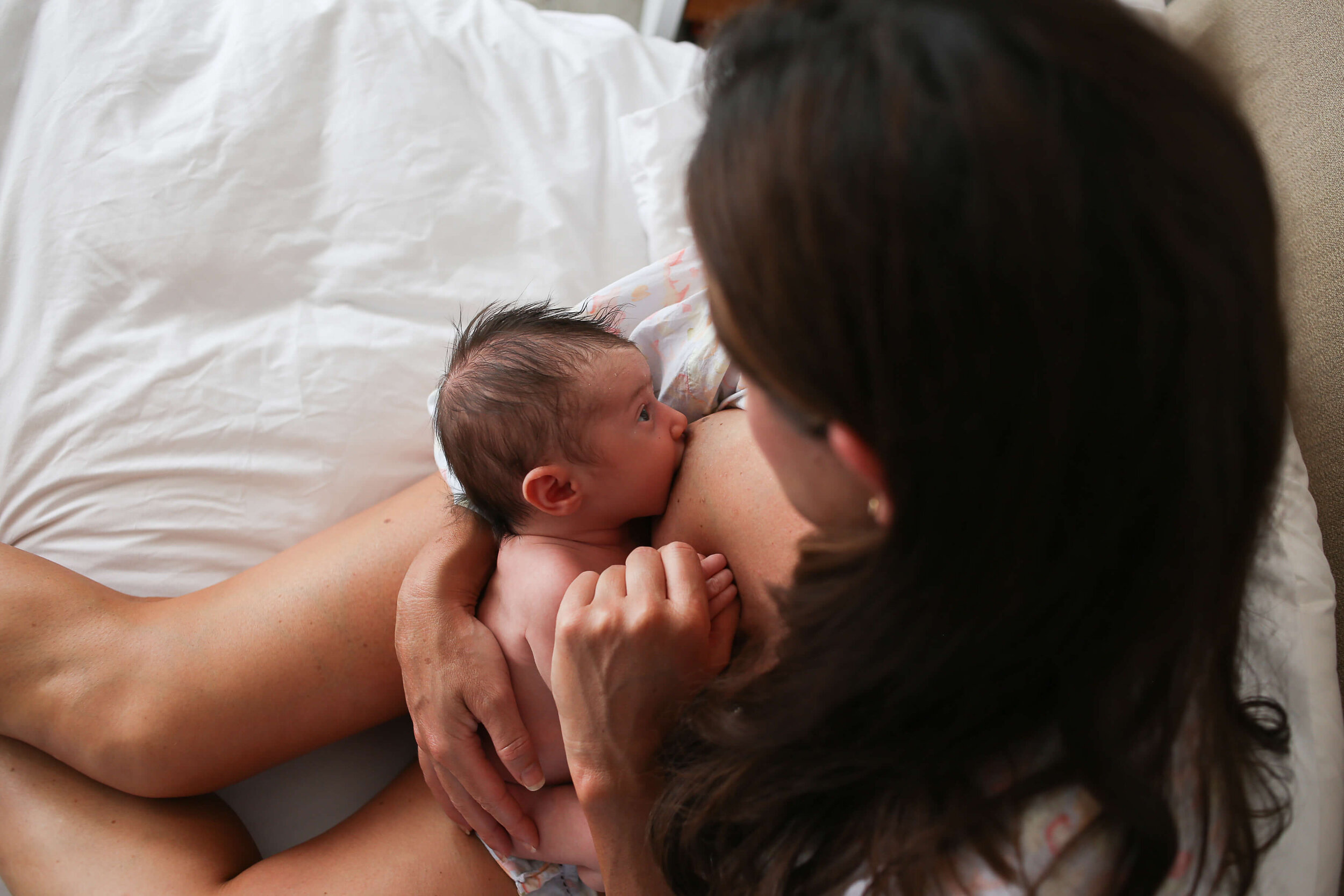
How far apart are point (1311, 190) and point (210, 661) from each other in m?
1.55

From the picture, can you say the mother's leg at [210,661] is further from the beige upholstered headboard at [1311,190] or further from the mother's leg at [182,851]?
the beige upholstered headboard at [1311,190]

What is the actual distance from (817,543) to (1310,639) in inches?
20.2

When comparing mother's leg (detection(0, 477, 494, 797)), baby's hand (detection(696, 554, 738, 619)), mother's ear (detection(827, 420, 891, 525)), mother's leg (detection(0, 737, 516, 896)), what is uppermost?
mother's ear (detection(827, 420, 891, 525))

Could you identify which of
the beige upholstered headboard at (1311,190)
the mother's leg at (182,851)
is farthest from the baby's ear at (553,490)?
the beige upholstered headboard at (1311,190)

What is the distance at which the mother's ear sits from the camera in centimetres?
52

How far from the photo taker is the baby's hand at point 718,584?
0.93m

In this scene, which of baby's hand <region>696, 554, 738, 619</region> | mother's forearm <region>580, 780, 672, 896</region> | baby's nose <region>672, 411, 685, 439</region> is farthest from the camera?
baby's nose <region>672, 411, 685, 439</region>

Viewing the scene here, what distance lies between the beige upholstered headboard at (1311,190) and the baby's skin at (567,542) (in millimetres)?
695

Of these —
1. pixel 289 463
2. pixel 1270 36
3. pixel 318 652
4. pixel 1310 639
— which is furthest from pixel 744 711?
pixel 1270 36

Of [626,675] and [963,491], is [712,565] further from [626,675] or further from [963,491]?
Result: [963,491]

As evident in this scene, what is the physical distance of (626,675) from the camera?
829 millimetres

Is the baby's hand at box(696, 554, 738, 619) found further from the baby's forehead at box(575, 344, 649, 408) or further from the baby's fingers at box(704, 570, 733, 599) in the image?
the baby's forehead at box(575, 344, 649, 408)

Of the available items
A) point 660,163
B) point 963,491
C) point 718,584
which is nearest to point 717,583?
point 718,584

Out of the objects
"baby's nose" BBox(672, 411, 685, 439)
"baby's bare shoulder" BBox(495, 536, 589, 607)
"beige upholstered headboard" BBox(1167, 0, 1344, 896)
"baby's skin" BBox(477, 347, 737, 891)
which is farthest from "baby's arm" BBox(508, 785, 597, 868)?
"beige upholstered headboard" BBox(1167, 0, 1344, 896)
